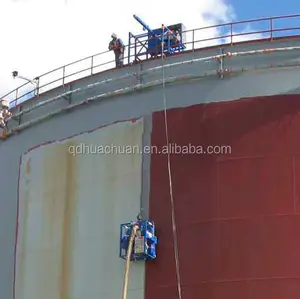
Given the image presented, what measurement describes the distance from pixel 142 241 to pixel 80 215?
8.27ft

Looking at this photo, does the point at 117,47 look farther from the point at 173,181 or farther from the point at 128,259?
the point at 128,259

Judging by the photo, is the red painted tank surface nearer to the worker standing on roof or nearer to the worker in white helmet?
the worker standing on roof

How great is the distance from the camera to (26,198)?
76.6ft

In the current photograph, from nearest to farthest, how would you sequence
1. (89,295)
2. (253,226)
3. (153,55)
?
(253,226) → (89,295) → (153,55)

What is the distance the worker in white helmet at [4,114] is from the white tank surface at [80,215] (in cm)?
253

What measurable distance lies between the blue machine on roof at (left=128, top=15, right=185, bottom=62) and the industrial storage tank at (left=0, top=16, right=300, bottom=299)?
79.5 inches

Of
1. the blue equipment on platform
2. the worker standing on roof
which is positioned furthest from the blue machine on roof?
the blue equipment on platform

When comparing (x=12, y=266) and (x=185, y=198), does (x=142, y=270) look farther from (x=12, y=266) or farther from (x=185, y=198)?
(x=12, y=266)

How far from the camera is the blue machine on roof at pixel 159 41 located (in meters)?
24.5

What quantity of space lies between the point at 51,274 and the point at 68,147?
3.73 meters

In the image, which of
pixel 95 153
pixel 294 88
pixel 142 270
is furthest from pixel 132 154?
pixel 294 88

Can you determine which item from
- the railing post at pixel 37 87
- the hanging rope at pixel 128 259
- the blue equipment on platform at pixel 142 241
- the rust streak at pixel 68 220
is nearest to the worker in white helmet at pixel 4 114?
the railing post at pixel 37 87

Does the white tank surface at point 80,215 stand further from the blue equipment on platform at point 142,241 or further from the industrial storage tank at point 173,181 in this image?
the blue equipment on platform at point 142,241

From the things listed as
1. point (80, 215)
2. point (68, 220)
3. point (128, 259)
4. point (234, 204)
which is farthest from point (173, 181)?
point (68, 220)
